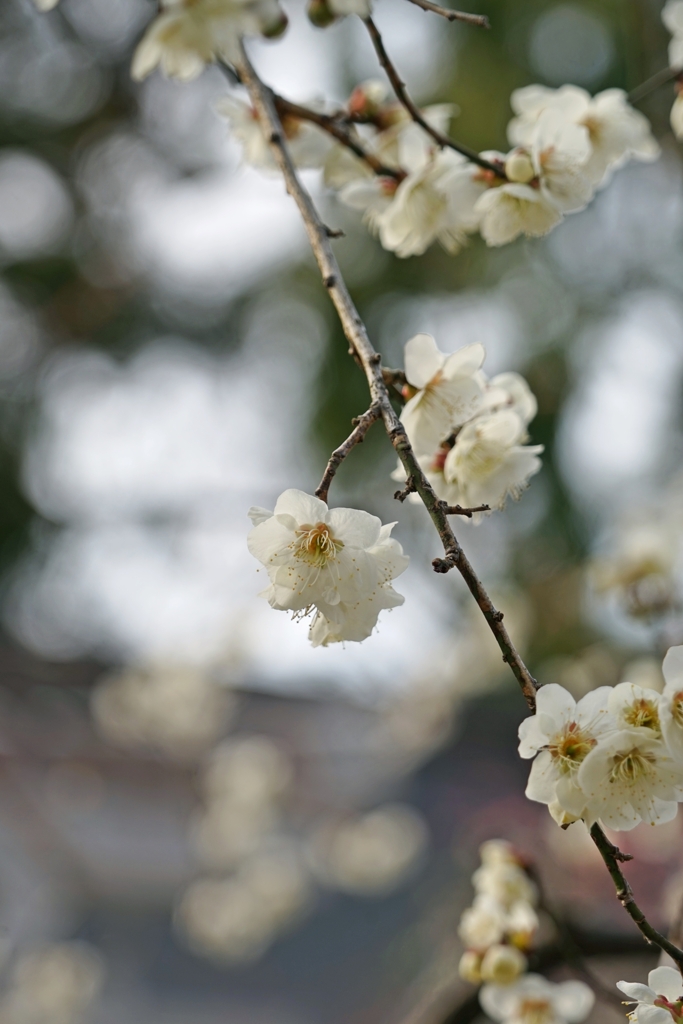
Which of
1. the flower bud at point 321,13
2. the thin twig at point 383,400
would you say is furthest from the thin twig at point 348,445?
the flower bud at point 321,13

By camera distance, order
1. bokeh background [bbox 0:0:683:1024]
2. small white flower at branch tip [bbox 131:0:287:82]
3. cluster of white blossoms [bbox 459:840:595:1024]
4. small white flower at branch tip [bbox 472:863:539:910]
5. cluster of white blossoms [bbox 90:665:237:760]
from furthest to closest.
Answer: cluster of white blossoms [bbox 90:665:237:760], bokeh background [bbox 0:0:683:1024], small white flower at branch tip [bbox 472:863:539:910], cluster of white blossoms [bbox 459:840:595:1024], small white flower at branch tip [bbox 131:0:287:82]

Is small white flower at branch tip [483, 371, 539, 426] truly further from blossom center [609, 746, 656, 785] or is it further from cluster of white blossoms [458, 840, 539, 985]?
cluster of white blossoms [458, 840, 539, 985]

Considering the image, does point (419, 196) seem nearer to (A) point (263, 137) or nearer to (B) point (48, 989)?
(A) point (263, 137)

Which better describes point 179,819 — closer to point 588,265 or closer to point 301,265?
point 301,265

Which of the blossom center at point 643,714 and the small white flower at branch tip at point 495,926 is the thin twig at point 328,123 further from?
the small white flower at branch tip at point 495,926

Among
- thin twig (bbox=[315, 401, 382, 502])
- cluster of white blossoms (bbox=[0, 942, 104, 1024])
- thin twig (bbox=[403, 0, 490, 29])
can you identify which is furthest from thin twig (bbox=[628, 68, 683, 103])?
cluster of white blossoms (bbox=[0, 942, 104, 1024])

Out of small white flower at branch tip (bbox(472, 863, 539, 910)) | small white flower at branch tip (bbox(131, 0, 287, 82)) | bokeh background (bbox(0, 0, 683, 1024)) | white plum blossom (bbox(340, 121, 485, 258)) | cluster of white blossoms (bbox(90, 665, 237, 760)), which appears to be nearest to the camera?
small white flower at branch tip (bbox(131, 0, 287, 82))
